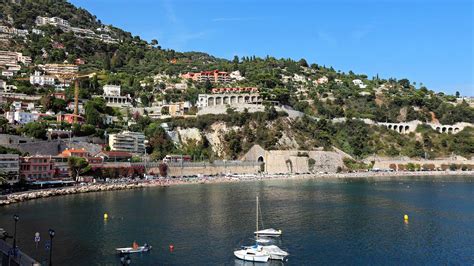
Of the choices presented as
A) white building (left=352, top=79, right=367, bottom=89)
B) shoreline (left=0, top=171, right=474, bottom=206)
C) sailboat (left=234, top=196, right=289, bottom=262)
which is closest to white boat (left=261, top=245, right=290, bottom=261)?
sailboat (left=234, top=196, right=289, bottom=262)

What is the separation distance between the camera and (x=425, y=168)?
86.5m

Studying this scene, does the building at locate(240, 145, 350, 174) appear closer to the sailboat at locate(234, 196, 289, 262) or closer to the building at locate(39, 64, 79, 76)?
the building at locate(39, 64, 79, 76)

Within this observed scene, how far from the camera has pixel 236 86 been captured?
332ft

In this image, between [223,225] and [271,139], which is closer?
[223,225]

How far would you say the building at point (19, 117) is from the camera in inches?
2579

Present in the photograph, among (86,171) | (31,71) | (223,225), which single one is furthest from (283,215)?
(31,71)

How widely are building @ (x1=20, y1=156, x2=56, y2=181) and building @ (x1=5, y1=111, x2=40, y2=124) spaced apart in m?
16.5

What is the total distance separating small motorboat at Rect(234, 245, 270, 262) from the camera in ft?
80.0

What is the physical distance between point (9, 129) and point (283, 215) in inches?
1591

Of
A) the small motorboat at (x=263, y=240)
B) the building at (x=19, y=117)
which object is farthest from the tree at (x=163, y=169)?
the small motorboat at (x=263, y=240)

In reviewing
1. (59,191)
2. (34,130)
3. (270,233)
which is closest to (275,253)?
(270,233)

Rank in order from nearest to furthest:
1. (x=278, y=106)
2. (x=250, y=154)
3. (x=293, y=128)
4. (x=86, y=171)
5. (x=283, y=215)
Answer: (x=283, y=215), (x=86, y=171), (x=250, y=154), (x=293, y=128), (x=278, y=106)

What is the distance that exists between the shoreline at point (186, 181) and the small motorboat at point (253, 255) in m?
24.9

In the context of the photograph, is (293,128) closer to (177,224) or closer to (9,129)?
(9,129)
